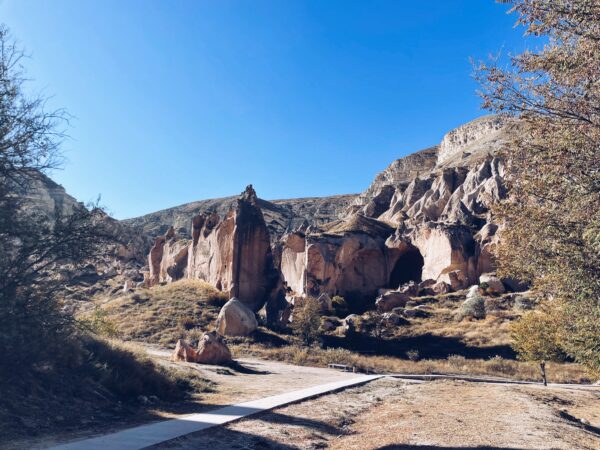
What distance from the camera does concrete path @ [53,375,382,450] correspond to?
25.9ft

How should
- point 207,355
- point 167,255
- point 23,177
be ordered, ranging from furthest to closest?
point 167,255, point 207,355, point 23,177

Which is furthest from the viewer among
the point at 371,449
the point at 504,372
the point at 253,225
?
the point at 253,225

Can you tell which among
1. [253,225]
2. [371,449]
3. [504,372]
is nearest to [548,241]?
[371,449]

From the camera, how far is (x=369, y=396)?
1577cm

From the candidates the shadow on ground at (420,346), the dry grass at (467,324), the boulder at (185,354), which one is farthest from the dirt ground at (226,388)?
the dry grass at (467,324)

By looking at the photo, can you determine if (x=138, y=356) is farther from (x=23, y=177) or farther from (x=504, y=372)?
(x=504, y=372)

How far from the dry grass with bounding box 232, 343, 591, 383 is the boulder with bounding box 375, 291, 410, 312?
528 inches

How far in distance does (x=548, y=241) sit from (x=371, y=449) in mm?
5600

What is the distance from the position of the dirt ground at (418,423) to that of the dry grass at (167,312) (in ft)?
66.9

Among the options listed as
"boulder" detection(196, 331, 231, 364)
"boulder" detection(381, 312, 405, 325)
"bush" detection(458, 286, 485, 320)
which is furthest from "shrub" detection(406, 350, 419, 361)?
"boulder" detection(196, 331, 231, 364)

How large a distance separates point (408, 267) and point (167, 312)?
31.7m

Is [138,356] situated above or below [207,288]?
below

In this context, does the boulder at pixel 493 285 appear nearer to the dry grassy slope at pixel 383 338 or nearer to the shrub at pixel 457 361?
the dry grassy slope at pixel 383 338

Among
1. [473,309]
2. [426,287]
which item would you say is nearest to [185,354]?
[473,309]
